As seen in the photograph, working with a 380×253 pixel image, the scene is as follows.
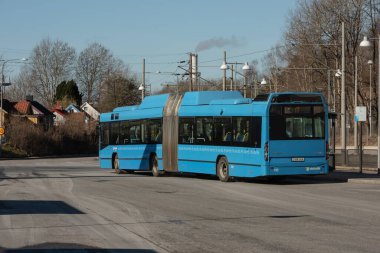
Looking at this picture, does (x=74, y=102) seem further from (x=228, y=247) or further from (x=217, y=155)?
(x=228, y=247)

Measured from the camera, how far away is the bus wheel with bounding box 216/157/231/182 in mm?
24744

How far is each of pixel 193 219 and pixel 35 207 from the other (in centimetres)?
452

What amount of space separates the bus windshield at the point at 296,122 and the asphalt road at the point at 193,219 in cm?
182

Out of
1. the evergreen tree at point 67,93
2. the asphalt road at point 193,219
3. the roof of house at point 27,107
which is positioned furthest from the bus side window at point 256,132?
the evergreen tree at point 67,93

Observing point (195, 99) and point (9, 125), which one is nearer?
point (195, 99)

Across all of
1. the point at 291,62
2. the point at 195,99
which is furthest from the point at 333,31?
the point at 195,99

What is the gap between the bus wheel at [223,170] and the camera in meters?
24.7

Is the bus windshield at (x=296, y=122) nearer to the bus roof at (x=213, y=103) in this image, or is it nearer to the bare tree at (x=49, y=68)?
the bus roof at (x=213, y=103)

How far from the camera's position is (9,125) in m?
68.2

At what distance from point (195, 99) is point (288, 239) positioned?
16540mm

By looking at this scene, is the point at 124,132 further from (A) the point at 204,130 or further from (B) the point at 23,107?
(B) the point at 23,107

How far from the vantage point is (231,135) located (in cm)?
2450

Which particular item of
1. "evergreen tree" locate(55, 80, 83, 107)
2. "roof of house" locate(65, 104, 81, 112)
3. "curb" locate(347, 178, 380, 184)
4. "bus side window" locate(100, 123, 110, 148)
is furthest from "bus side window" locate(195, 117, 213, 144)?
"roof of house" locate(65, 104, 81, 112)

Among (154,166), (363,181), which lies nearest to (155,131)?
(154,166)
